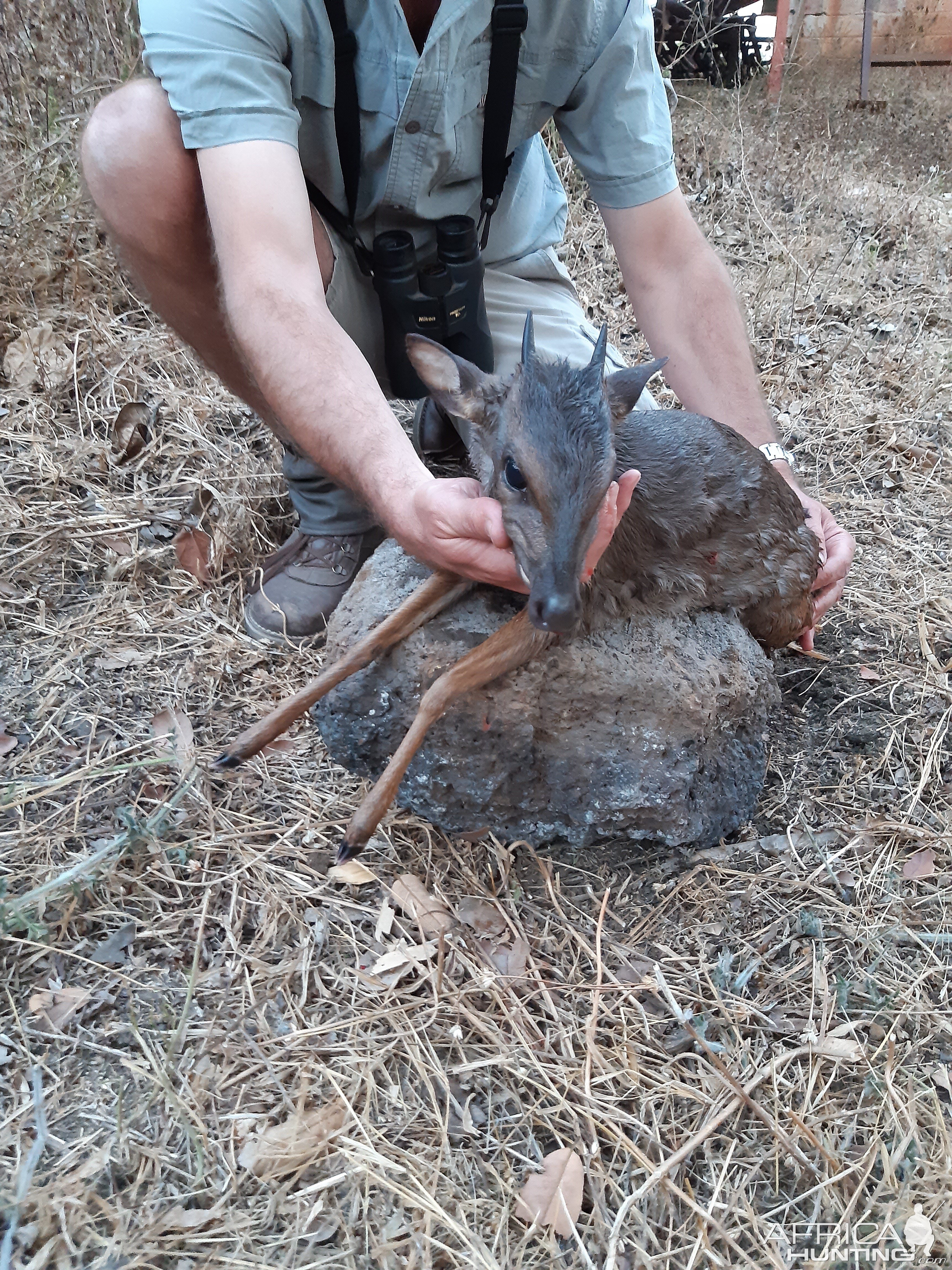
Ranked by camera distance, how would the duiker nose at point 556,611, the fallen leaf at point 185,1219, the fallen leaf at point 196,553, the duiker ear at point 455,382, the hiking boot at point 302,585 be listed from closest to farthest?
the fallen leaf at point 185,1219, the duiker nose at point 556,611, the duiker ear at point 455,382, the hiking boot at point 302,585, the fallen leaf at point 196,553

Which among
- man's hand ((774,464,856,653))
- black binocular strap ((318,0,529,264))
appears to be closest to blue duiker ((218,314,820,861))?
man's hand ((774,464,856,653))

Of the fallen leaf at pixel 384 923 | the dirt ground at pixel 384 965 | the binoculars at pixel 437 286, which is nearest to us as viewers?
the dirt ground at pixel 384 965

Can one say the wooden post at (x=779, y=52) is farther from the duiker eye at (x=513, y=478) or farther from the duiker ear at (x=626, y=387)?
the duiker eye at (x=513, y=478)

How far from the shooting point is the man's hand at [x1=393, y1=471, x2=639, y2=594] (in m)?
2.16

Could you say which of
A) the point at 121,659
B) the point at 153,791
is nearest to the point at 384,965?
the point at 153,791

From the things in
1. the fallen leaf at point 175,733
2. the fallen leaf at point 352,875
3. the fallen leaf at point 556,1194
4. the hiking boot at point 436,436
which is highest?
the hiking boot at point 436,436

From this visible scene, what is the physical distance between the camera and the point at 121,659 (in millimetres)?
3156

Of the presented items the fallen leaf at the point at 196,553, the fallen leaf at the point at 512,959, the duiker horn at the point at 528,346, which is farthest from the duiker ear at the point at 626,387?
the fallen leaf at the point at 196,553

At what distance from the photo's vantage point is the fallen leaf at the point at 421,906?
2369 mm

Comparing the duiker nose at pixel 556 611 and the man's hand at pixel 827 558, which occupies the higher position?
the duiker nose at pixel 556 611

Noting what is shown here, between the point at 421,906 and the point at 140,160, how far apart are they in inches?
97.7

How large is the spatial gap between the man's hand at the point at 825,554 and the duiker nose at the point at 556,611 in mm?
1514

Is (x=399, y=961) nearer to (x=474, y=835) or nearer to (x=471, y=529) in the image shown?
(x=474, y=835)

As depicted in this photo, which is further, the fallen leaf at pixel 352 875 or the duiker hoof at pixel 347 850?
the fallen leaf at pixel 352 875
